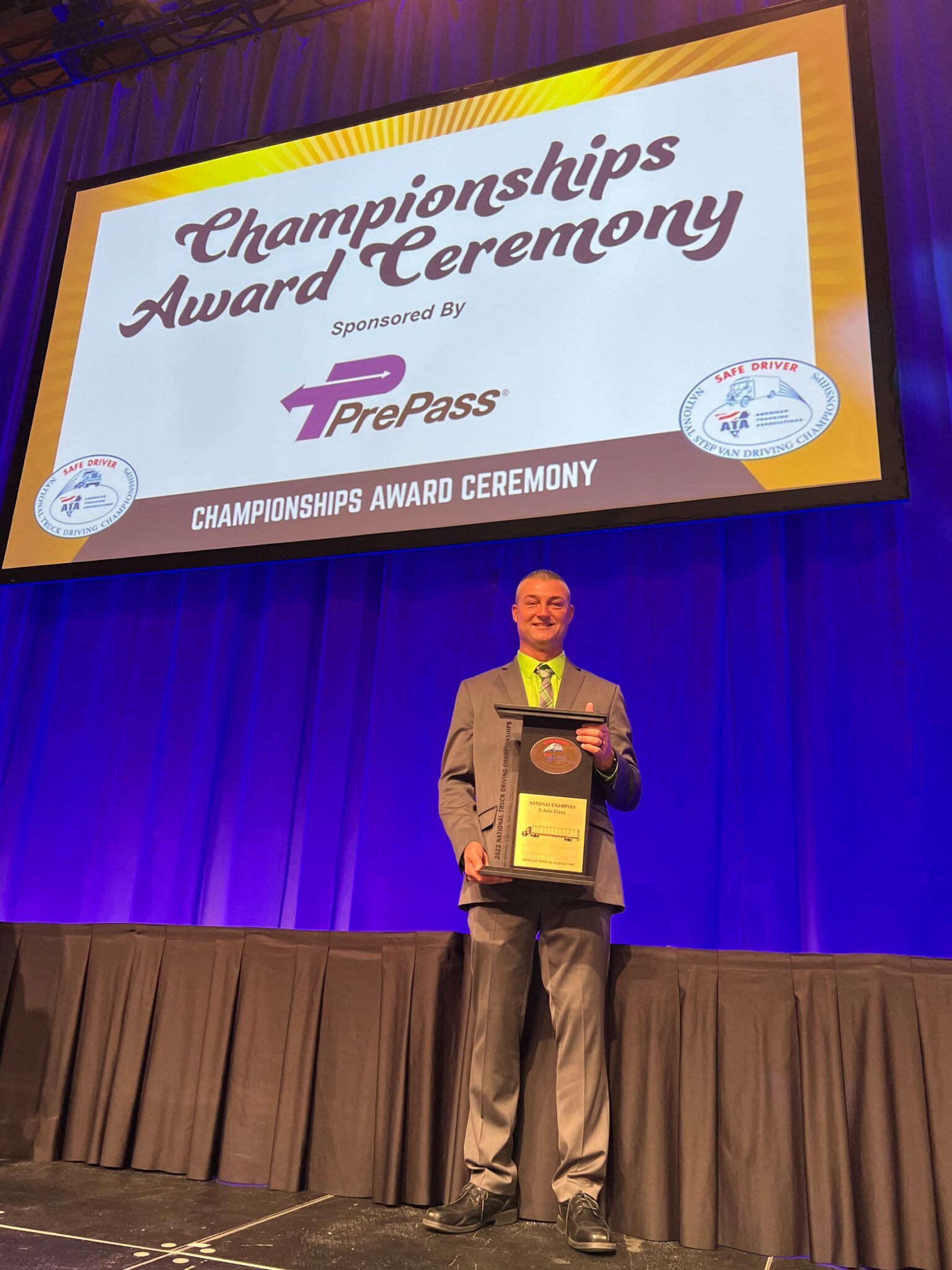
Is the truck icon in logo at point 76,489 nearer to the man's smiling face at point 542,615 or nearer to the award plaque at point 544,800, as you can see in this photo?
the man's smiling face at point 542,615

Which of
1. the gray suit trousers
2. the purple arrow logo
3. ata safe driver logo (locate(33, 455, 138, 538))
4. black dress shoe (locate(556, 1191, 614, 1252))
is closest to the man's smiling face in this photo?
the gray suit trousers

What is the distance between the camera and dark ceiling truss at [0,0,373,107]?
472cm

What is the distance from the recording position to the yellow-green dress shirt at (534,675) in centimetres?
238

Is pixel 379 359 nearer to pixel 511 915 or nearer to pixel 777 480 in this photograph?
pixel 777 480

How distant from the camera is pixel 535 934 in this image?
227cm

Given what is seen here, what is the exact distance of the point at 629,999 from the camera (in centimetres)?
229

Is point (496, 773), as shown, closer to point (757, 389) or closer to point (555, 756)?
point (555, 756)

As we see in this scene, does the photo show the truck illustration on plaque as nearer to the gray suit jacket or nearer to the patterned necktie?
the gray suit jacket

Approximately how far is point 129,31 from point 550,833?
15.2ft

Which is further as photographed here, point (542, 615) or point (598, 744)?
point (542, 615)

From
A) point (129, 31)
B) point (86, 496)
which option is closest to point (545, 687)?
point (86, 496)

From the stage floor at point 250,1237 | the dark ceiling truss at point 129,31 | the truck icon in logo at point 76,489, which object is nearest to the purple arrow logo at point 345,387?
the truck icon in logo at point 76,489

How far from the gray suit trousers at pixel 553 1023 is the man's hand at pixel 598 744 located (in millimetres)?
300

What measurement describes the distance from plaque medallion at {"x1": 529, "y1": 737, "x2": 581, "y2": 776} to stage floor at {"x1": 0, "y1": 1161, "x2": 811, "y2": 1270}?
90 centimetres
